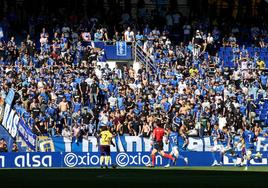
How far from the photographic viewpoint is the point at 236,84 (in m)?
44.1

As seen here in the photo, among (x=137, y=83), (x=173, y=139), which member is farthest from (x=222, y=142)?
(x=137, y=83)

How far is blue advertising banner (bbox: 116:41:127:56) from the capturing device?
44.7 meters

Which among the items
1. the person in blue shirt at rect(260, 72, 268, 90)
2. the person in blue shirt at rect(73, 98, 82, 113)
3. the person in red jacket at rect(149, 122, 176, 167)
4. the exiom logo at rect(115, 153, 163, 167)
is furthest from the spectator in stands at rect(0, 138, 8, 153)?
the person in blue shirt at rect(260, 72, 268, 90)

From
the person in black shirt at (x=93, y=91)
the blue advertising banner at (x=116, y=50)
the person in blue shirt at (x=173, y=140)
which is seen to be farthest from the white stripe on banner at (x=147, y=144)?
the blue advertising banner at (x=116, y=50)

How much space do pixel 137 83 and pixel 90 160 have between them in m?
6.29

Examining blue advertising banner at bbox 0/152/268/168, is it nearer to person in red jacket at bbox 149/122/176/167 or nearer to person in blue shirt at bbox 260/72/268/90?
person in red jacket at bbox 149/122/176/167

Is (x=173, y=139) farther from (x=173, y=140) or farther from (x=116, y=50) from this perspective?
(x=116, y=50)

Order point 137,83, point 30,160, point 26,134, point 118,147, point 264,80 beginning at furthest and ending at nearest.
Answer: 1. point 264,80
2. point 137,83
3. point 118,147
4. point 26,134
5. point 30,160

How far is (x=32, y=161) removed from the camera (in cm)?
3547

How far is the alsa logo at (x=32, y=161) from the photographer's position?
1385 inches

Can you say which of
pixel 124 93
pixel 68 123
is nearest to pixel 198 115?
pixel 124 93

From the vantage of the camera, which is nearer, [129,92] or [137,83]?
[129,92]

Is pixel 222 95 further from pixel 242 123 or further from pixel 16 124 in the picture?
pixel 16 124
